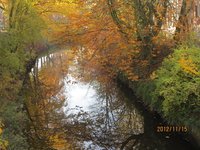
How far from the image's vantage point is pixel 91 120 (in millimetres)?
19156

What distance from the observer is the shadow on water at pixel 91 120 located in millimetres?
15602

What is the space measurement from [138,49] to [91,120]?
4.65 metres

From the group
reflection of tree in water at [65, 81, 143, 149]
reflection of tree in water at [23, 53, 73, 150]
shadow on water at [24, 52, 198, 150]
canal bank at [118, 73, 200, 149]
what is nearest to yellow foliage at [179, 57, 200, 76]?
canal bank at [118, 73, 200, 149]

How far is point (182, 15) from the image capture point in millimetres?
19922

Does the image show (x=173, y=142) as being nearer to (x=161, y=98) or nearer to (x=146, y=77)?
(x=161, y=98)

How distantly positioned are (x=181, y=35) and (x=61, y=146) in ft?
28.3

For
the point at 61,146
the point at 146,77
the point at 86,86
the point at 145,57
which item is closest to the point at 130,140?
the point at 61,146

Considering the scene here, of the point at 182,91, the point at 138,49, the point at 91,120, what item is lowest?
the point at 91,120

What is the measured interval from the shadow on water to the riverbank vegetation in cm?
90
